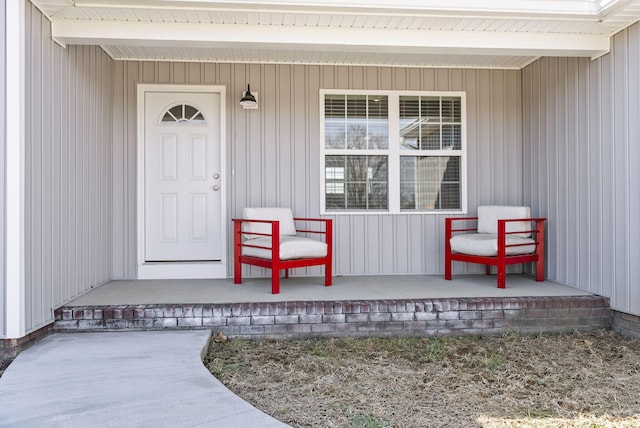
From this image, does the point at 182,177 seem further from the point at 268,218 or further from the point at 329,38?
the point at 329,38

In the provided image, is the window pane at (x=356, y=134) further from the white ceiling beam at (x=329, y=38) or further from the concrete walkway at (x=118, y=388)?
the concrete walkway at (x=118, y=388)

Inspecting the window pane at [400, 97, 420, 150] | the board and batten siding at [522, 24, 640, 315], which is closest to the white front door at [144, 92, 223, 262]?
the window pane at [400, 97, 420, 150]

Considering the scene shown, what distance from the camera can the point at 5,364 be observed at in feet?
8.47

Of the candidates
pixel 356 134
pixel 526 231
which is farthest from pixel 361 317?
pixel 356 134

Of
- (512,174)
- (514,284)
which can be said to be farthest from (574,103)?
(514,284)

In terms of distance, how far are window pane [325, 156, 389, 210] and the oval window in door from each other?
1.36m

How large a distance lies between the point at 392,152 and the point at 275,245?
1.72 metres

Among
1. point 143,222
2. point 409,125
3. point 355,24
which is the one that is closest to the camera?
point 355,24

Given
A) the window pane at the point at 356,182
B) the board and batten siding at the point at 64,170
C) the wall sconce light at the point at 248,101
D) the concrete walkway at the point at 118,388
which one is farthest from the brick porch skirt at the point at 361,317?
the wall sconce light at the point at 248,101

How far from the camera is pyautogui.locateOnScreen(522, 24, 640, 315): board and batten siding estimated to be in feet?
10.5

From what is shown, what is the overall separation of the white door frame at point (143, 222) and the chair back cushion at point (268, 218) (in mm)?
417

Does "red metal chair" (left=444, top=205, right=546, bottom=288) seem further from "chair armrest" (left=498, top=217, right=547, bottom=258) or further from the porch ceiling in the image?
the porch ceiling

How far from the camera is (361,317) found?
3.28 metres

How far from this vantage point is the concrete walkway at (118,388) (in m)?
1.81
